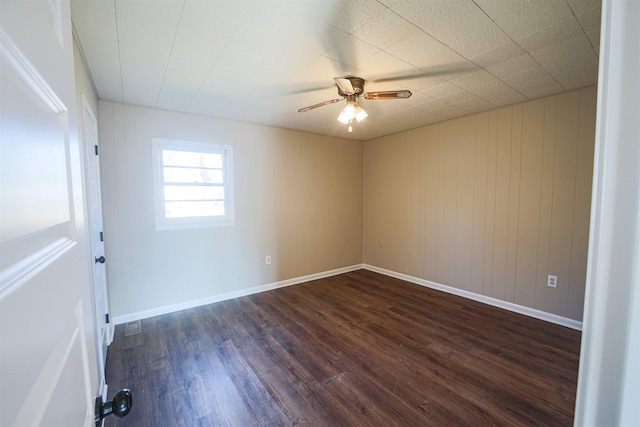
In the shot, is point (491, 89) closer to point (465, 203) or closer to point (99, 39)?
point (465, 203)

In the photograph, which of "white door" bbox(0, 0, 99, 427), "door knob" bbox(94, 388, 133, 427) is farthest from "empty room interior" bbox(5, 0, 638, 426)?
"door knob" bbox(94, 388, 133, 427)

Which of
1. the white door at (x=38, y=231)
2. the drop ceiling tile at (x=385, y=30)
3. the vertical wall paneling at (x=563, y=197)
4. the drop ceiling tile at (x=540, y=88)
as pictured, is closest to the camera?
the white door at (x=38, y=231)

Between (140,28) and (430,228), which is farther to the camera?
(430,228)

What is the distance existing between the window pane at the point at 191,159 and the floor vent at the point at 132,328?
1828 mm

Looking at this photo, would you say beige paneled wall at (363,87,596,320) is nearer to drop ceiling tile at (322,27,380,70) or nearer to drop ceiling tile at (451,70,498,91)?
drop ceiling tile at (451,70,498,91)

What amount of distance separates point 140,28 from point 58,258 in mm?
1849

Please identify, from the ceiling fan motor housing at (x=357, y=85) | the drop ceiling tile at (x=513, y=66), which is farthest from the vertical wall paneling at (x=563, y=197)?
the ceiling fan motor housing at (x=357, y=85)

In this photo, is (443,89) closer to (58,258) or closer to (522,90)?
(522,90)

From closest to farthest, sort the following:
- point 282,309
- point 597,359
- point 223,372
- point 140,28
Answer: point 597,359
point 140,28
point 223,372
point 282,309

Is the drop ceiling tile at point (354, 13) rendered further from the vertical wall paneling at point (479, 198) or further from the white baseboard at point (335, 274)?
the white baseboard at point (335, 274)

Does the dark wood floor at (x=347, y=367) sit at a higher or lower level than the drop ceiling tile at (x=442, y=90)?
lower

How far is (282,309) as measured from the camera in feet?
10.8

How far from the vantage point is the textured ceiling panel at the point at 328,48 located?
4.95 ft

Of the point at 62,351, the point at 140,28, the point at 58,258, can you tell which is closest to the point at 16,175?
the point at 58,258
